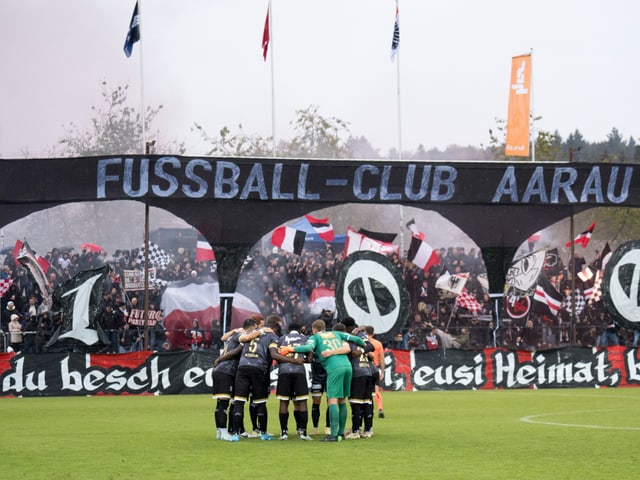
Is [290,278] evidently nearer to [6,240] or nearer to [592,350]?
[592,350]

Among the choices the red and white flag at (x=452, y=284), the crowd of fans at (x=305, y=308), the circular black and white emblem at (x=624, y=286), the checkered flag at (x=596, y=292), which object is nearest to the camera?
the crowd of fans at (x=305, y=308)

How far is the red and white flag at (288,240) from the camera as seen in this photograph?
39500 mm

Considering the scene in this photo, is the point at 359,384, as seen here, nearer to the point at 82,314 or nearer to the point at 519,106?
the point at 82,314

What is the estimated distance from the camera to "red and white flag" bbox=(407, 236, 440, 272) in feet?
130

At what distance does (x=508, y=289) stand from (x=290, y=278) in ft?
29.0

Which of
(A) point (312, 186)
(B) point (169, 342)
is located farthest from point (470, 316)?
(B) point (169, 342)

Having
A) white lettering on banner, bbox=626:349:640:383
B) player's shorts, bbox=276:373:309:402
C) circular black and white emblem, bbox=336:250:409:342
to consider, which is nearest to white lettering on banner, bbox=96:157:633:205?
circular black and white emblem, bbox=336:250:409:342

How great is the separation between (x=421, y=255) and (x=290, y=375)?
21.4 m

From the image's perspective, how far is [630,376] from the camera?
35.1 m

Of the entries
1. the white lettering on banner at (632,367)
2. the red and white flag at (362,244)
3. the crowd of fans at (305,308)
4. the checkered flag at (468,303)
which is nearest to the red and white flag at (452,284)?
the crowd of fans at (305,308)

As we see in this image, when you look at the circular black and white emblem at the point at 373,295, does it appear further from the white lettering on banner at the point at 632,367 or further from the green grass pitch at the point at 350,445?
the green grass pitch at the point at 350,445

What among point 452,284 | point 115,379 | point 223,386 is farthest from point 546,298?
point 223,386

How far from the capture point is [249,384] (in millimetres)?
18531

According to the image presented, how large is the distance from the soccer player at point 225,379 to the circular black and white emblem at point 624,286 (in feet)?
69.4
